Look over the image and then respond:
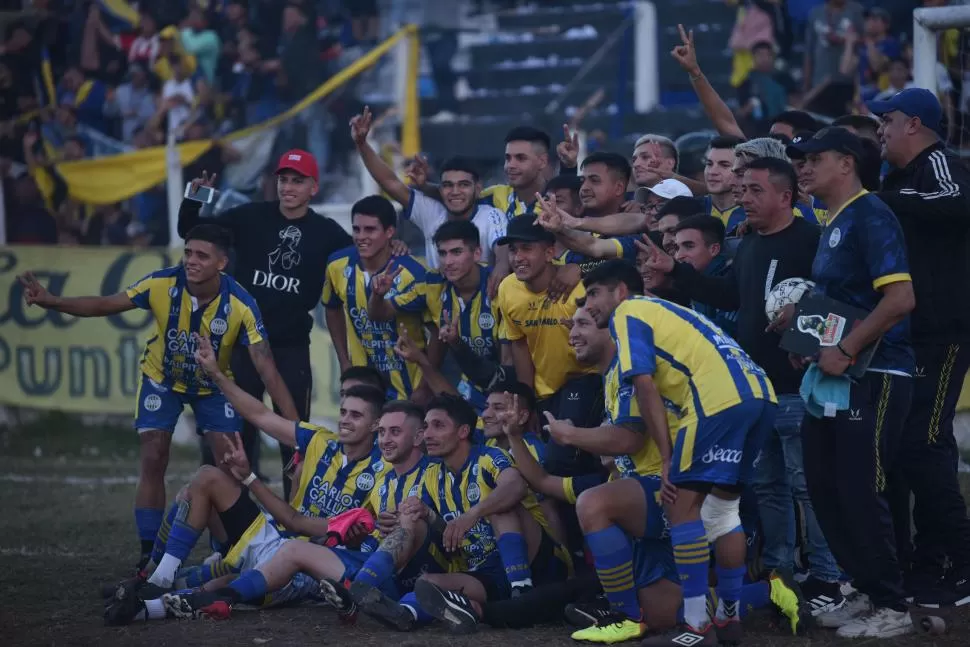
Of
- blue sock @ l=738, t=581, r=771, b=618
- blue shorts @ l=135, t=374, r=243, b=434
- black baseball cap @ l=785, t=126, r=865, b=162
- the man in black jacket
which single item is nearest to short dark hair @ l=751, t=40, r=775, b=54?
the man in black jacket

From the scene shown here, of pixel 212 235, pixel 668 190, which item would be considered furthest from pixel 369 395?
pixel 668 190

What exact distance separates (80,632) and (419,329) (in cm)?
307

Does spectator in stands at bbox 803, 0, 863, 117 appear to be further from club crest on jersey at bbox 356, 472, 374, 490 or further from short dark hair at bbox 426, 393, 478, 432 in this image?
club crest on jersey at bbox 356, 472, 374, 490

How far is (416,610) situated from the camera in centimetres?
716

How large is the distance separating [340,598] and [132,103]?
499 inches

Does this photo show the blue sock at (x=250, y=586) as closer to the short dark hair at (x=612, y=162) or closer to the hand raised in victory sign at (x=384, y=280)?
the hand raised in victory sign at (x=384, y=280)


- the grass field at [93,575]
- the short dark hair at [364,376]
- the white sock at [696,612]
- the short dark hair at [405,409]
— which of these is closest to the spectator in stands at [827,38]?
the short dark hair at [364,376]

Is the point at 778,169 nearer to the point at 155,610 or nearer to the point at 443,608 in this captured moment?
the point at 443,608

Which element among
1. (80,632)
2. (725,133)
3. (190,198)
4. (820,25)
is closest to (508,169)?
(725,133)

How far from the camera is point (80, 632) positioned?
7.23 m

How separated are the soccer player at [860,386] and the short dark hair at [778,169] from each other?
1.03ft

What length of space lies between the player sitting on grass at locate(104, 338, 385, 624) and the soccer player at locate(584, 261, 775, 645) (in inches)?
86.9

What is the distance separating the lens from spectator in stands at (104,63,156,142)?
18.2m

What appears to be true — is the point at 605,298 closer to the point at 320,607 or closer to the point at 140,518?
the point at 320,607
